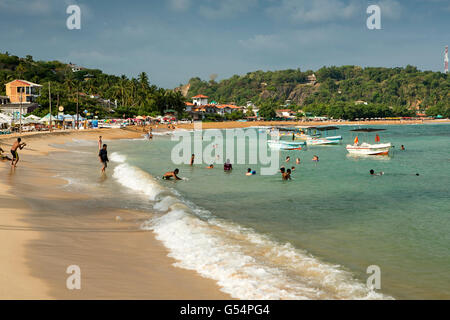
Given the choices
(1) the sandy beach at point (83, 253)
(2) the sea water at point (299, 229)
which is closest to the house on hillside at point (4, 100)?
(2) the sea water at point (299, 229)

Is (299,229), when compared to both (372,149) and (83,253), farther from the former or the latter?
(372,149)

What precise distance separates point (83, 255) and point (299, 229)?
7.15m

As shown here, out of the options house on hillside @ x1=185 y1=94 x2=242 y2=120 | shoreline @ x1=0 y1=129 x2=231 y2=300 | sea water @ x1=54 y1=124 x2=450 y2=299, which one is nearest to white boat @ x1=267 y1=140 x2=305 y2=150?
sea water @ x1=54 y1=124 x2=450 y2=299

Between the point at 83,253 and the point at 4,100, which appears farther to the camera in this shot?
the point at 4,100

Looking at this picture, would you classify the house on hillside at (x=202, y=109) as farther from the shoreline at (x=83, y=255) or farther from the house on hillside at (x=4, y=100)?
the shoreline at (x=83, y=255)

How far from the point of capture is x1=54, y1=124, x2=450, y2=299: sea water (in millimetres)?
8328

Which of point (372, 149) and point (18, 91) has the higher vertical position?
point (18, 91)

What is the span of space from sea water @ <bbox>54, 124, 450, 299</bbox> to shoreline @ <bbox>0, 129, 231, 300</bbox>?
654 millimetres

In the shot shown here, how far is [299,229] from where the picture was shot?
12922 mm

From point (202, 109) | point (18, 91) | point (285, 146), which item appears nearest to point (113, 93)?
point (18, 91)

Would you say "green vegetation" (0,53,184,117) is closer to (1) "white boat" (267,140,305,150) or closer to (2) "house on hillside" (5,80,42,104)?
(2) "house on hillside" (5,80,42,104)

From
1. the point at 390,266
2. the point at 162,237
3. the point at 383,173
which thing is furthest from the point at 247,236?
the point at 383,173

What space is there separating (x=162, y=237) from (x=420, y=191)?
16.4 metres
